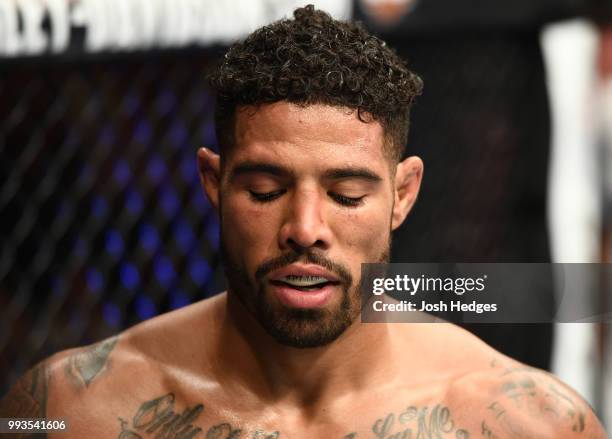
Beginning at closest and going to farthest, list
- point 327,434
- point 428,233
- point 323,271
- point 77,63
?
point 323,271 < point 327,434 < point 77,63 < point 428,233

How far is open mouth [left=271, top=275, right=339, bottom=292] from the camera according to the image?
43.0 inches

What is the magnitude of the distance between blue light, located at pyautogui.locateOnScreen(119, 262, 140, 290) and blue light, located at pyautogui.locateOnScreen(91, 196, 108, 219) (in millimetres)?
131

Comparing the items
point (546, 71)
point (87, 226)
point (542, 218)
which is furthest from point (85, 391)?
point (546, 71)

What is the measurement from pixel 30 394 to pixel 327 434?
15.9 inches

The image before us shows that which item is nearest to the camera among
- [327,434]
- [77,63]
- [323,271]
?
[323,271]

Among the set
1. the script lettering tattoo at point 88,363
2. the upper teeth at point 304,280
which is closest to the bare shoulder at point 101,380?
the script lettering tattoo at point 88,363

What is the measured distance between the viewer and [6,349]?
2121mm

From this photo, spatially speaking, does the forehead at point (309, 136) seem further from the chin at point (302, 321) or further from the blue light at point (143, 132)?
the blue light at point (143, 132)

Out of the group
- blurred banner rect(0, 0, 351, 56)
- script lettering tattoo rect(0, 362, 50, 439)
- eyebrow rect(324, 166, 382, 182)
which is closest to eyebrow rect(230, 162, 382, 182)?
eyebrow rect(324, 166, 382, 182)

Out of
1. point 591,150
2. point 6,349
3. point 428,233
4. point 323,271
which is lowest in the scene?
point 323,271

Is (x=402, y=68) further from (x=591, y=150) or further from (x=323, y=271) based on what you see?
(x=591, y=150)

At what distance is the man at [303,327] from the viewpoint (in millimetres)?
1091

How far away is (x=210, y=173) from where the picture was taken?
1.21m

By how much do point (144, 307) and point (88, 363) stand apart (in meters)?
0.90
